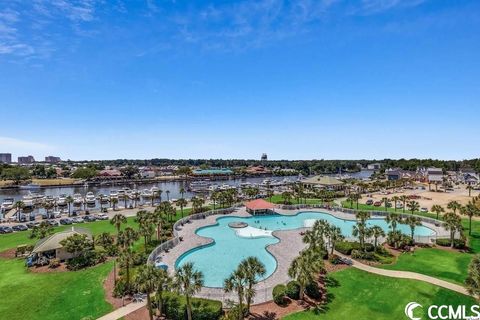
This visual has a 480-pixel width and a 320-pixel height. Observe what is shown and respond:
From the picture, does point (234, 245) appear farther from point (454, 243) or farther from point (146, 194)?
point (146, 194)

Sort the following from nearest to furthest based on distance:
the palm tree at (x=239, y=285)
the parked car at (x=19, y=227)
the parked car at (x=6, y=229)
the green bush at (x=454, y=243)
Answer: the palm tree at (x=239, y=285) < the green bush at (x=454, y=243) < the parked car at (x=6, y=229) < the parked car at (x=19, y=227)

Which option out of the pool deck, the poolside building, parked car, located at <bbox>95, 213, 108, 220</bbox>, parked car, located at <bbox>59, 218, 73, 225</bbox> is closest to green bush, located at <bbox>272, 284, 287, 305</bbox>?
the pool deck

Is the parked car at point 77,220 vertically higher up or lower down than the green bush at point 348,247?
lower down

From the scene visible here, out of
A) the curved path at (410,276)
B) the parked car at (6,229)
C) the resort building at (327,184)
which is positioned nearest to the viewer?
the curved path at (410,276)

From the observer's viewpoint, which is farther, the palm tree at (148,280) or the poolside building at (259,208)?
the poolside building at (259,208)

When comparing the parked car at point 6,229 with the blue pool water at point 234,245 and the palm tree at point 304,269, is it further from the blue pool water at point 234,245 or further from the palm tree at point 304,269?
the palm tree at point 304,269

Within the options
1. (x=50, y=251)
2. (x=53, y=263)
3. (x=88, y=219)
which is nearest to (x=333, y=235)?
(x=53, y=263)

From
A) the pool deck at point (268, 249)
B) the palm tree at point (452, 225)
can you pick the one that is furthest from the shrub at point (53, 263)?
the palm tree at point (452, 225)
